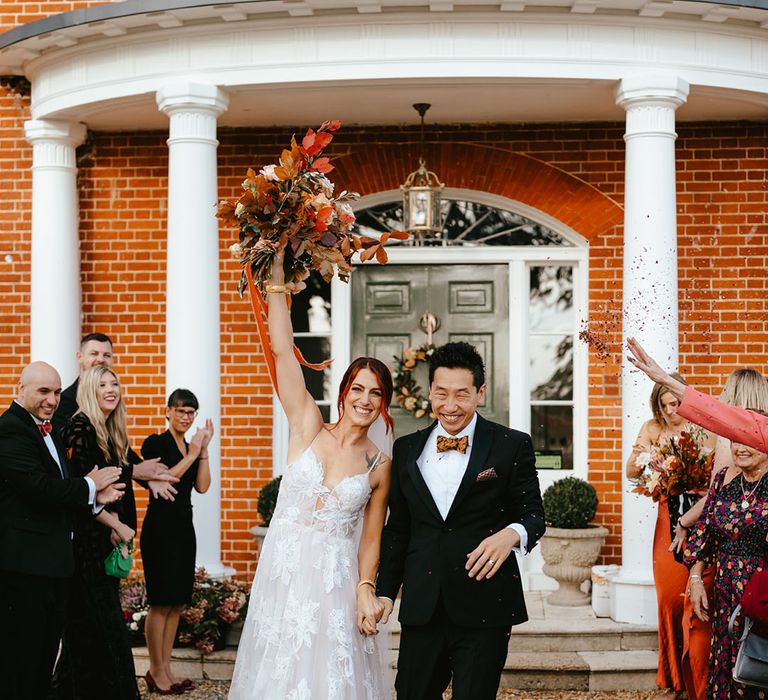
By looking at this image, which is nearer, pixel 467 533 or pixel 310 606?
pixel 467 533

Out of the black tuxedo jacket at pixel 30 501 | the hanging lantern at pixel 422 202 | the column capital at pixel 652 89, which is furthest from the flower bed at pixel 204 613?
the column capital at pixel 652 89

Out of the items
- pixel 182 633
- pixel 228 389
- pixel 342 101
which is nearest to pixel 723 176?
pixel 342 101

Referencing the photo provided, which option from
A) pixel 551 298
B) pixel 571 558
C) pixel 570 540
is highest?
pixel 551 298

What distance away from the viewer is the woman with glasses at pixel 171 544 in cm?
704

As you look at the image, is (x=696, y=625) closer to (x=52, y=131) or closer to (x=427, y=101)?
(x=427, y=101)

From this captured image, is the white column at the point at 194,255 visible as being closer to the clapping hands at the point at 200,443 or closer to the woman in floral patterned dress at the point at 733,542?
the clapping hands at the point at 200,443

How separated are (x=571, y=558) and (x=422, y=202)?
2.95m

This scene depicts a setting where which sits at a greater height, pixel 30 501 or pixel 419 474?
pixel 419 474

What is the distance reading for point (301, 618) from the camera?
16.1 feet

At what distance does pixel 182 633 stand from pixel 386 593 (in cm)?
336

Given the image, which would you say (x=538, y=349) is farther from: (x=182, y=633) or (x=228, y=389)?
(x=182, y=633)

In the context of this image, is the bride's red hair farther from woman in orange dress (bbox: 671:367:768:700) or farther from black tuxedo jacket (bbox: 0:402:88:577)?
woman in orange dress (bbox: 671:367:768:700)

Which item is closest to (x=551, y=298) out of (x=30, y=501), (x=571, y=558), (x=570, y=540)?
(x=570, y=540)

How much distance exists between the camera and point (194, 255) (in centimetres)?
809
